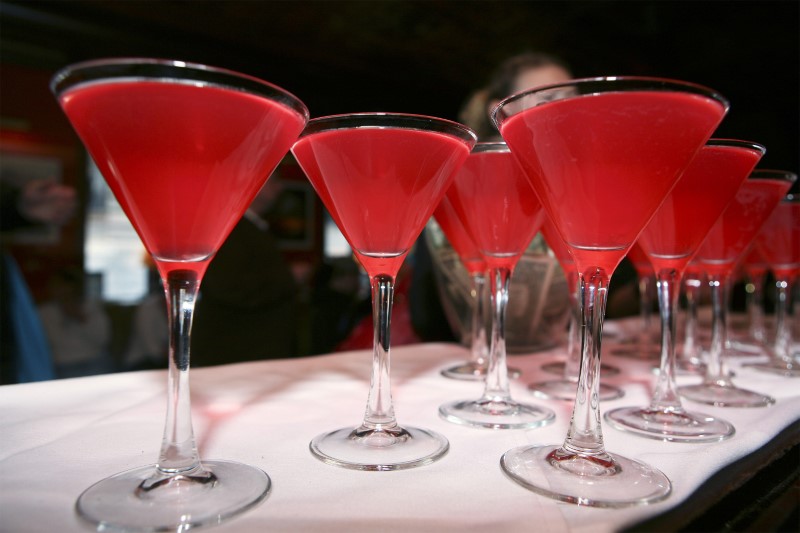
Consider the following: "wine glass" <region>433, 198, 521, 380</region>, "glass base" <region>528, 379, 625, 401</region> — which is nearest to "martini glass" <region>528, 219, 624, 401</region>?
"glass base" <region>528, 379, 625, 401</region>

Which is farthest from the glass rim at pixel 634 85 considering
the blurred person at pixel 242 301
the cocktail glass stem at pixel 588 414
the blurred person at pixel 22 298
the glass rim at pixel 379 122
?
the blurred person at pixel 22 298

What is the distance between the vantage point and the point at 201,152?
1.76ft

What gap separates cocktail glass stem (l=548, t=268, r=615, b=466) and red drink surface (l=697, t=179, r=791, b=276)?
0.55m

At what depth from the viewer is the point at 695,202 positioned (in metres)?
0.85

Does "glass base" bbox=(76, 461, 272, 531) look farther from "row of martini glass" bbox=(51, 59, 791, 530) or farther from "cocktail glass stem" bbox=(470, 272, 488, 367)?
"cocktail glass stem" bbox=(470, 272, 488, 367)

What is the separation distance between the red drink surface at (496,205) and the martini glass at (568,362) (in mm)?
61

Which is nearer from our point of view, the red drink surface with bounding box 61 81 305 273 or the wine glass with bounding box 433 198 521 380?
the red drink surface with bounding box 61 81 305 273

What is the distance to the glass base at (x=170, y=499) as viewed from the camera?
45 centimetres

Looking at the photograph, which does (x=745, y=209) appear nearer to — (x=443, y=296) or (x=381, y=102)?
(x=443, y=296)

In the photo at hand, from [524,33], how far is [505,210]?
3.71 metres

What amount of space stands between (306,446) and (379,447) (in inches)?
3.6

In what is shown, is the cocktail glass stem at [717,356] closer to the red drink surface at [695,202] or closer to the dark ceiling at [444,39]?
the red drink surface at [695,202]

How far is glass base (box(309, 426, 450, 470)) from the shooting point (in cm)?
60

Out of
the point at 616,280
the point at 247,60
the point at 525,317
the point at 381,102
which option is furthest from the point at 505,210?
the point at 381,102
